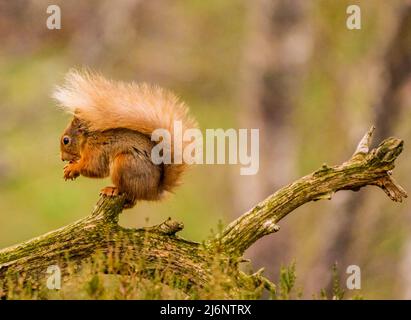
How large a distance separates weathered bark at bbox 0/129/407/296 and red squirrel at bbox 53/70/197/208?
10.8 inches

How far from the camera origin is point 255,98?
9.93 meters

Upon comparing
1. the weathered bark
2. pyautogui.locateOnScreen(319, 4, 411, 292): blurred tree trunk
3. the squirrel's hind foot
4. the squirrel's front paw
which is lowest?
the weathered bark

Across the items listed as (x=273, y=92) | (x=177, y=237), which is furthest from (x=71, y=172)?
(x=273, y=92)

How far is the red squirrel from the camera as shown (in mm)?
4488

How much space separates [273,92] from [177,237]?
5.78 metres

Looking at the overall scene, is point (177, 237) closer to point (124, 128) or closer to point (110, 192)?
point (110, 192)

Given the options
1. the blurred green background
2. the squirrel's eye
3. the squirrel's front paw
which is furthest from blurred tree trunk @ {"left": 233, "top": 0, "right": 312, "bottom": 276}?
the squirrel's front paw

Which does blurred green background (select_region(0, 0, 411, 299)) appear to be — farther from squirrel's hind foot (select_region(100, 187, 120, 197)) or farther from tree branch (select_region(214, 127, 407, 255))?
tree branch (select_region(214, 127, 407, 255))

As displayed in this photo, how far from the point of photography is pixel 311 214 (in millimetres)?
14008

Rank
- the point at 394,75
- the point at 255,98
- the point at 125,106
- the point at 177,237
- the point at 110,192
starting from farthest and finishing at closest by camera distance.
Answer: the point at 255,98 < the point at 394,75 < the point at 125,106 < the point at 110,192 < the point at 177,237

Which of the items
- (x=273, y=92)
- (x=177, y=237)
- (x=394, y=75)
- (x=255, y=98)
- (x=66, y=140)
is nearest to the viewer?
(x=177, y=237)

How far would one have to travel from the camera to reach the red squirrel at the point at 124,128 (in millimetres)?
4488
